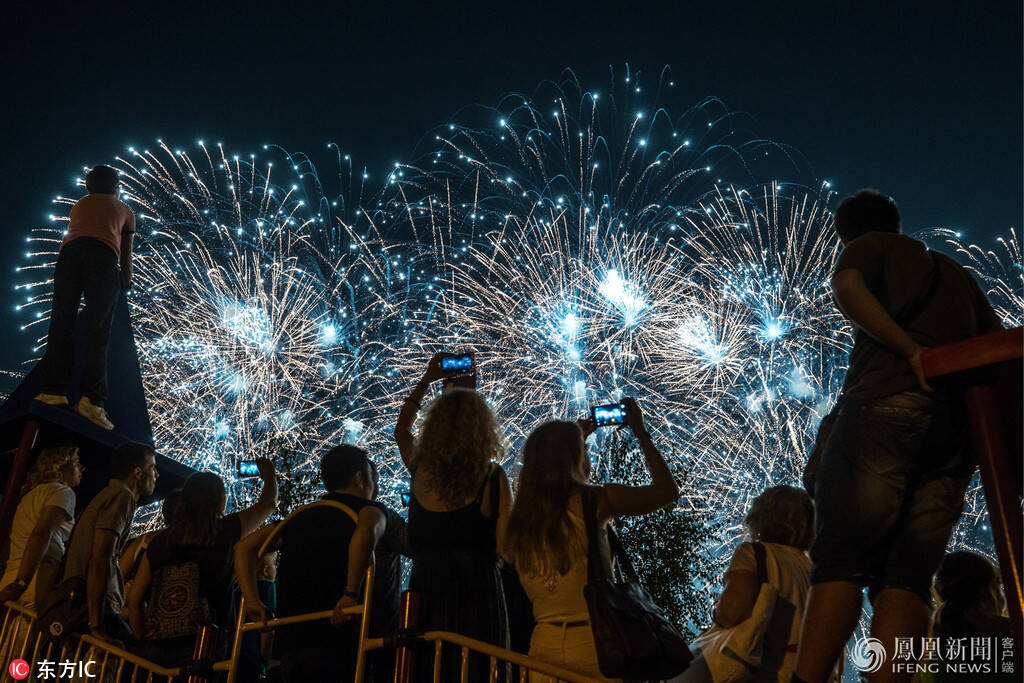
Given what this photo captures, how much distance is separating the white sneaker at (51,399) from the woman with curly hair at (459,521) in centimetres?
406

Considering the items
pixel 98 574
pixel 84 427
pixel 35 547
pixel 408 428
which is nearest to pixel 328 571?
pixel 408 428

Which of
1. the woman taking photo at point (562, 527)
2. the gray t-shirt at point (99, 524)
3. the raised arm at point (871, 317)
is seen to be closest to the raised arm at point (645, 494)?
the woman taking photo at point (562, 527)

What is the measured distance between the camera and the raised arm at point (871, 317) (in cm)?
256

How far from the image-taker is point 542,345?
21.5m

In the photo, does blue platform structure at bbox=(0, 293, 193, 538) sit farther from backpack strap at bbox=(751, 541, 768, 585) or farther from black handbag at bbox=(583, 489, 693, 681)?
Result: backpack strap at bbox=(751, 541, 768, 585)

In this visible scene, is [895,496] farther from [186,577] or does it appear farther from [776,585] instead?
[186,577]

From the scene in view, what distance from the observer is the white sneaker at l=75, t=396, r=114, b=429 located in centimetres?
709

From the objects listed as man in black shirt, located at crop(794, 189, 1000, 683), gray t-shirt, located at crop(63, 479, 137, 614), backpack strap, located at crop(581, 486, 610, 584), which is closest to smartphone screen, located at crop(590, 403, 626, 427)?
backpack strap, located at crop(581, 486, 610, 584)

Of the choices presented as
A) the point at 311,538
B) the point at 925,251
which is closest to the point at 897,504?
the point at 925,251

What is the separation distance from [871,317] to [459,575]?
2.28 meters

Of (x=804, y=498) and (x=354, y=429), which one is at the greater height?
(x=354, y=429)

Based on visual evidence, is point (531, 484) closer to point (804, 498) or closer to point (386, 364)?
point (804, 498)

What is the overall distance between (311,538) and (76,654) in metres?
1.83

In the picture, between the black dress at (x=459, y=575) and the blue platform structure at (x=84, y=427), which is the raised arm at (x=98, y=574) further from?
the black dress at (x=459, y=575)
